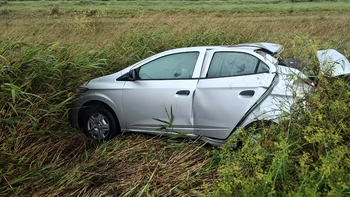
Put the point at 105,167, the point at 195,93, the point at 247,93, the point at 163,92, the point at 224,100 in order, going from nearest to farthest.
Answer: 1. the point at 105,167
2. the point at 247,93
3. the point at 224,100
4. the point at 195,93
5. the point at 163,92

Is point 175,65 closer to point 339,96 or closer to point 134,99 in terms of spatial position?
point 134,99

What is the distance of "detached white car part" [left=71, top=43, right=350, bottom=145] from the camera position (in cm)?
419

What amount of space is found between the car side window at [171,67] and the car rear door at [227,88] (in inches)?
9.6

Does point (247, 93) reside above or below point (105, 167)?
above

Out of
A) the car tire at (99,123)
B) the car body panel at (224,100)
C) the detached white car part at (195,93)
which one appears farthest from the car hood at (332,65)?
the car tire at (99,123)

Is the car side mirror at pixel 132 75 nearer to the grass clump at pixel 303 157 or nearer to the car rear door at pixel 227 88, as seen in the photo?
the car rear door at pixel 227 88

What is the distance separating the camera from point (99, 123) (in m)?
5.16

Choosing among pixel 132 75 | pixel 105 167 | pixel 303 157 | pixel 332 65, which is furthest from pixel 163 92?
pixel 303 157

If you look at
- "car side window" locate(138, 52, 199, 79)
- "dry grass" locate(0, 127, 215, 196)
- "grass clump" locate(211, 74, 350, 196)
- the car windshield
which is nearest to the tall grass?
"grass clump" locate(211, 74, 350, 196)

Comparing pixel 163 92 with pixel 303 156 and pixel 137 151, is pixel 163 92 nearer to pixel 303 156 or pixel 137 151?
pixel 137 151

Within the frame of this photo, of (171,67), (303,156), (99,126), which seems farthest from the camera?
(99,126)

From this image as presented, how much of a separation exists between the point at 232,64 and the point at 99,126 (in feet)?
6.87

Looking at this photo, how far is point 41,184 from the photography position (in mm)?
3709

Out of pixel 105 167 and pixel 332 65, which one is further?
pixel 105 167
